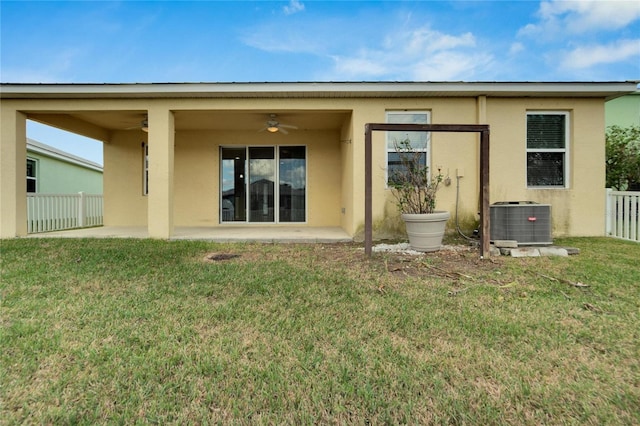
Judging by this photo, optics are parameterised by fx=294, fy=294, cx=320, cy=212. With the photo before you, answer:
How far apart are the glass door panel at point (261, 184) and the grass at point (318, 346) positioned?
4.98 metres

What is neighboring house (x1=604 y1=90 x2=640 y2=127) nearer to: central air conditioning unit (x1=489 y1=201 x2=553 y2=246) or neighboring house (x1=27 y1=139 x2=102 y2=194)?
central air conditioning unit (x1=489 y1=201 x2=553 y2=246)

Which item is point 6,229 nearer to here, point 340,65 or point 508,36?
Answer: point 340,65

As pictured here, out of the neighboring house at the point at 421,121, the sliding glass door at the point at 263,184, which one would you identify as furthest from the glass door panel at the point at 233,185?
the neighboring house at the point at 421,121

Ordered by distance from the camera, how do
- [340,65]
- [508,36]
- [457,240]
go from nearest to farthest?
[457,240]
[508,36]
[340,65]

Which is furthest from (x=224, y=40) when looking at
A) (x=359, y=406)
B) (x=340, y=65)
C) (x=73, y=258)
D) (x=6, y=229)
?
(x=359, y=406)

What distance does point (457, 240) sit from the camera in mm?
5965

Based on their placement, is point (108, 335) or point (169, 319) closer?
point (108, 335)

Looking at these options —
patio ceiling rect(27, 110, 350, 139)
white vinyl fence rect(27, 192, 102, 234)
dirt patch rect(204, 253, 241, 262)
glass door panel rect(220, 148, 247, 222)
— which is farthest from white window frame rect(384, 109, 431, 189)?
white vinyl fence rect(27, 192, 102, 234)

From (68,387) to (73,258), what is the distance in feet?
12.1

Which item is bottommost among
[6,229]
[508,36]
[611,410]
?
[611,410]

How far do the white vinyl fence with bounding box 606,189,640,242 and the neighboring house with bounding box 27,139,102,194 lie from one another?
1719cm

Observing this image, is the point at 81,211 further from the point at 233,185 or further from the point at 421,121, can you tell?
the point at 421,121

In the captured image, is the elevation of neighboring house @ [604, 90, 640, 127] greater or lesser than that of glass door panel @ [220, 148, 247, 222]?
greater

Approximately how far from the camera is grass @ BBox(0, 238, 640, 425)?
1428 millimetres
